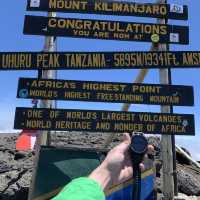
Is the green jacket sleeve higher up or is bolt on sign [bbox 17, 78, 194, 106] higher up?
bolt on sign [bbox 17, 78, 194, 106]

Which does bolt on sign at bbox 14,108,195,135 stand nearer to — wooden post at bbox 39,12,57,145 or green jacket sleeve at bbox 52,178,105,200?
wooden post at bbox 39,12,57,145

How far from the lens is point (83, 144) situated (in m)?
11.3

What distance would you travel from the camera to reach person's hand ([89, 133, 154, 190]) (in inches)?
71.9

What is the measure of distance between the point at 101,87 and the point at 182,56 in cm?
148

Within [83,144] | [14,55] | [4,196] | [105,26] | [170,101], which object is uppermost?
[105,26]

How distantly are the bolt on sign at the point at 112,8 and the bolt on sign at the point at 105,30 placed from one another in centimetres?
25

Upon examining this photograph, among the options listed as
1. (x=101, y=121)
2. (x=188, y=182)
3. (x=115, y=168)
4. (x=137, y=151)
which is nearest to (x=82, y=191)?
(x=115, y=168)

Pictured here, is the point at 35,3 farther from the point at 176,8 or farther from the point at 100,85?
the point at 176,8

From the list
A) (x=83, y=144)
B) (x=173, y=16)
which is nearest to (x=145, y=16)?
(x=173, y=16)

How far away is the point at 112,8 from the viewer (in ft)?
27.9

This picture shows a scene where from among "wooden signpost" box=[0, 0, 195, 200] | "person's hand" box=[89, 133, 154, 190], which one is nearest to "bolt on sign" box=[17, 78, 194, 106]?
"wooden signpost" box=[0, 0, 195, 200]

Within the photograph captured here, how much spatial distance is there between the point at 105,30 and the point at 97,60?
28.2 inches

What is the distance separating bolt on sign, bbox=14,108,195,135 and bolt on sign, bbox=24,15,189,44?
143 centimetres

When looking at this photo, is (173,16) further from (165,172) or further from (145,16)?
(165,172)
